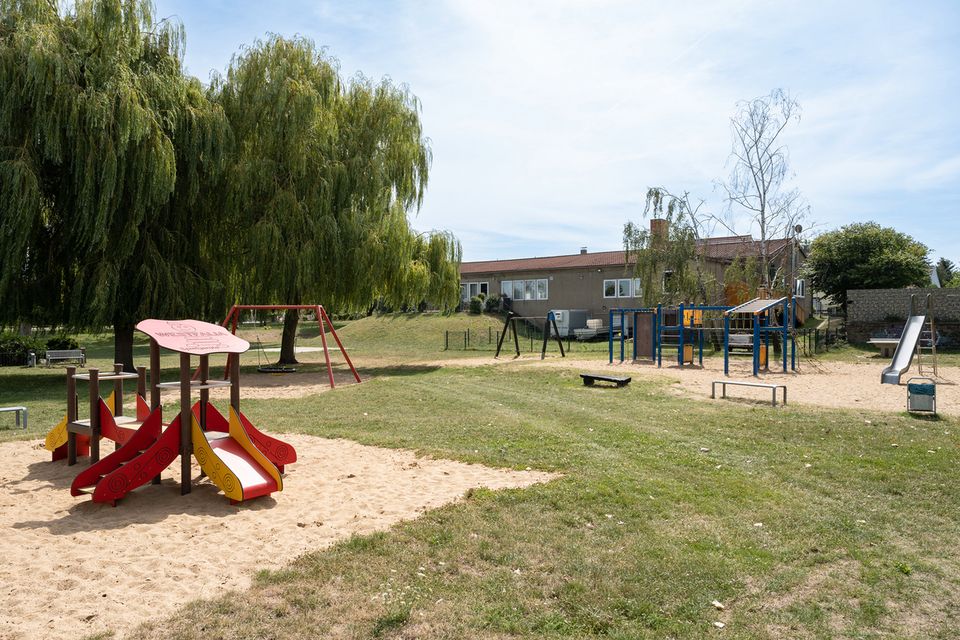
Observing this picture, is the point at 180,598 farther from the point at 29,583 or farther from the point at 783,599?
the point at 783,599

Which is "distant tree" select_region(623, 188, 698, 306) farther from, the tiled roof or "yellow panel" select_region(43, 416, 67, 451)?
"yellow panel" select_region(43, 416, 67, 451)

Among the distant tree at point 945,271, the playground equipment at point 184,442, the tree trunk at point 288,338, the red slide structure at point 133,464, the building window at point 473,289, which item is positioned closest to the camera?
the red slide structure at point 133,464

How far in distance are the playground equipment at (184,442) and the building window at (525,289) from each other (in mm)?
35536

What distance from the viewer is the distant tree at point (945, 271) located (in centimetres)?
7106

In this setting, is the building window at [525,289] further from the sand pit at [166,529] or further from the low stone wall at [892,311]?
the sand pit at [166,529]

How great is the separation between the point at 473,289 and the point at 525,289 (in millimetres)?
4099

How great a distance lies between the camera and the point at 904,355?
17.5m

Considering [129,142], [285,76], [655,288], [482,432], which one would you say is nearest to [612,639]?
[482,432]

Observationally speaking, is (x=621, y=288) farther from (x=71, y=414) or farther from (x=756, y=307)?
(x=71, y=414)

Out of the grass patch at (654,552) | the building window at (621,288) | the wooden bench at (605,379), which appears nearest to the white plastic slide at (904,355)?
the wooden bench at (605,379)

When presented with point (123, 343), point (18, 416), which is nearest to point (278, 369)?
point (123, 343)

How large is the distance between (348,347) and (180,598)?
3144cm

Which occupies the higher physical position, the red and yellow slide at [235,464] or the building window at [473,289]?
the building window at [473,289]

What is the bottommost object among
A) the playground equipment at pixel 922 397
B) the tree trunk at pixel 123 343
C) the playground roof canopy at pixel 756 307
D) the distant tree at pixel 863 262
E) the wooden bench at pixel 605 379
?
the wooden bench at pixel 605 379
